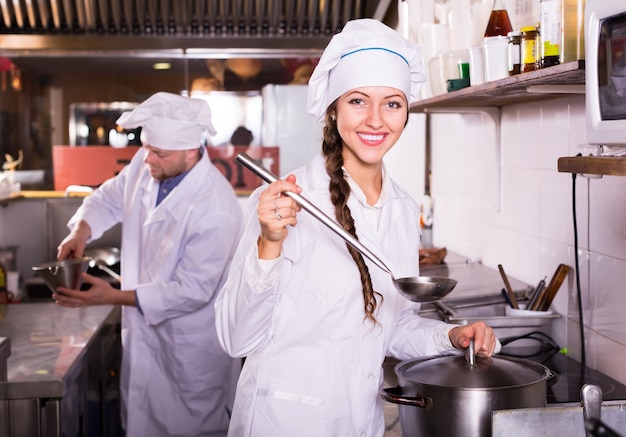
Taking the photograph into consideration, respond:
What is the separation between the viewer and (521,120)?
107 inches

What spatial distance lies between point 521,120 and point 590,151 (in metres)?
0.60

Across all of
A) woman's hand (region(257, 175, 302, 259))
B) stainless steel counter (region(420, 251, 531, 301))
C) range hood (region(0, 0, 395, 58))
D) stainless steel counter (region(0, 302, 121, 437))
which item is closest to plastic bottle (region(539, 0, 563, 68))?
woman's hand (region(257, 175, 302, 259))

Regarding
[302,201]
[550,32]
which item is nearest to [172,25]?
[550,32]

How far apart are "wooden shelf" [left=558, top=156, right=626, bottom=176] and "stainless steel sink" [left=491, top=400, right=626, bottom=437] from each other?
14.9 inches

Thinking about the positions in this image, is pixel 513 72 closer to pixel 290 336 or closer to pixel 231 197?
pixel 290 336

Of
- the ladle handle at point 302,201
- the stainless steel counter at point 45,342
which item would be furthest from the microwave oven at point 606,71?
the stainless steel counter at point 45,342

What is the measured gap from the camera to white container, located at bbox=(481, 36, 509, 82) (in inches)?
81.8

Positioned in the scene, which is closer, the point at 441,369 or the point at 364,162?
the point at 441,369

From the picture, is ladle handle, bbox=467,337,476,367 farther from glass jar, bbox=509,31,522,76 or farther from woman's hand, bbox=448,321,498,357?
glass jar, bbox=509,31,522,76

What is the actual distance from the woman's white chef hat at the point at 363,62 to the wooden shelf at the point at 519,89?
0.90 ft

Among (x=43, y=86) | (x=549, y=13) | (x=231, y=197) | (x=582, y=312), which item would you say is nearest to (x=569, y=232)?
(x=582, y=312)

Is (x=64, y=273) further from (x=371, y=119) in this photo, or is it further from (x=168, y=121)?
(x=371, y=119)

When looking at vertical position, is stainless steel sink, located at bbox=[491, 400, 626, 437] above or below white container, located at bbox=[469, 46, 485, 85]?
below

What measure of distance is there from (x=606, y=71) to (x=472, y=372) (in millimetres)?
608
